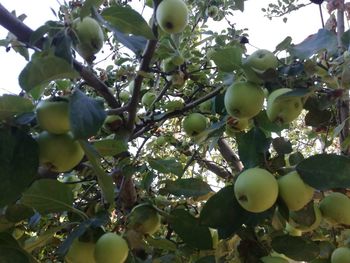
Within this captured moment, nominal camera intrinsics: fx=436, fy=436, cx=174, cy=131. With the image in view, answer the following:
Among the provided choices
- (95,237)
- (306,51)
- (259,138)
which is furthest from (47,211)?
(306,51)

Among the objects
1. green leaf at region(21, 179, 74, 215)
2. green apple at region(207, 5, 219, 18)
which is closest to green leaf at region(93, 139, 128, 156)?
green leaf at region(21, 179, 74, 215)

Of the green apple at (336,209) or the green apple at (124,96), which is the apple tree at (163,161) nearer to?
the green apple at (336,209)

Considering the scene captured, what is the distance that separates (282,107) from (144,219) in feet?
1.50

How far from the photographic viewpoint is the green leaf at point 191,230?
1.15m

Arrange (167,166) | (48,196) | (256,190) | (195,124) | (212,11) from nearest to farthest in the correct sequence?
(256,190), (48,196), (167,166), (195,124), (212,11)

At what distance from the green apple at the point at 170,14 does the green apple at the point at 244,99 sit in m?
0.23

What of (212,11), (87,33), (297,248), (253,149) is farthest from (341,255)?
(212,11)

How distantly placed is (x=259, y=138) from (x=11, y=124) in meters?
0.60

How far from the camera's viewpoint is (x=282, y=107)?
1044 millimetres

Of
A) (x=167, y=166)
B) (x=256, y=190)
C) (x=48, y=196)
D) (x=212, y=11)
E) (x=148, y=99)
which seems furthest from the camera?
(x=212, y=11)

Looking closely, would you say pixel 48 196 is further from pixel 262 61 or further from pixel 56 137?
pixel 262 61

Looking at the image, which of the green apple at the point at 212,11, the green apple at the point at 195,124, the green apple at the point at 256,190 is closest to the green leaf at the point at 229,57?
the green apple at the point at 256,190

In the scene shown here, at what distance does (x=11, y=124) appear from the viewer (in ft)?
2.99

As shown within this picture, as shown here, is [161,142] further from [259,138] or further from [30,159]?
[30,159]
